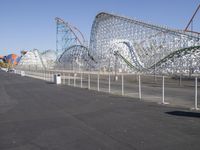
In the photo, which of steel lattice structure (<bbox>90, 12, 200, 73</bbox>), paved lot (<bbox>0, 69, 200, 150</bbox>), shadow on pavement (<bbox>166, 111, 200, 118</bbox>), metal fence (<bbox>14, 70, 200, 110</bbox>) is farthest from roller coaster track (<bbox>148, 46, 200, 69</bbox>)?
paved lot (<bbox>0, 69, 200, 150</bbox>)

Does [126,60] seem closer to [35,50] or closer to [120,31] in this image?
[120,31]

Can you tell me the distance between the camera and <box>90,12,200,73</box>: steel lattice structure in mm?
45594

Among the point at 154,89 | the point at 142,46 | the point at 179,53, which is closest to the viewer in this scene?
the point at 154,89

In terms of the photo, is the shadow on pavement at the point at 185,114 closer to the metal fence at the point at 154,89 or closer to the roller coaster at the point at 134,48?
the metal fence at the point at 154,89

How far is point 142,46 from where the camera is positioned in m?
57.0

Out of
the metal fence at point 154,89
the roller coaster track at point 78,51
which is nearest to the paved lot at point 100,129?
the metal fence at point 154,89

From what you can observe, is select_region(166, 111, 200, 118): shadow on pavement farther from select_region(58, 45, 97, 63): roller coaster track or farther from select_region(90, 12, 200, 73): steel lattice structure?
select_region(58, 45, 97, 63): roller coaster track

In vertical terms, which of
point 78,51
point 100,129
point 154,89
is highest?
point 78,51

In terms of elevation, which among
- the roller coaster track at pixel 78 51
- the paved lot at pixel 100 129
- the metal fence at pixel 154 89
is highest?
the roller coaster track at pixel 78 51

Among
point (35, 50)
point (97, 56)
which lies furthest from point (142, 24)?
point (35, 50)

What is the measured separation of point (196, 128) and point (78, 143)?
316 cm

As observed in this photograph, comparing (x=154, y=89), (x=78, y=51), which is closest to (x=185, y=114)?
(x=154, y=89)

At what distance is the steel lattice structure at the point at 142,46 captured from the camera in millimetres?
45594

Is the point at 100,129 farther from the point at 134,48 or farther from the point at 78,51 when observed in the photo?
the point at 78,51
